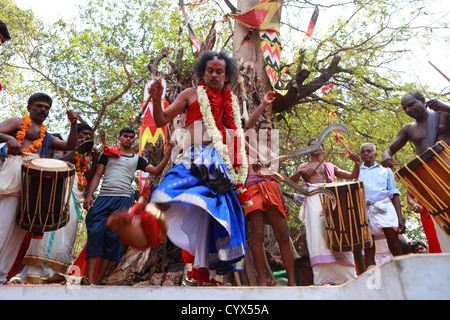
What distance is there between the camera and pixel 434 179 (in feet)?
10.4

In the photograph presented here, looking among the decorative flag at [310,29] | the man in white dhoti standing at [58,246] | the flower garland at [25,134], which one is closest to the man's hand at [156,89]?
the flower garland at [25,134]

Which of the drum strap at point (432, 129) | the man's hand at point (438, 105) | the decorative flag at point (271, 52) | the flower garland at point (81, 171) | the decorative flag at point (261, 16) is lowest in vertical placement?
the flower garland at point (81, 171)

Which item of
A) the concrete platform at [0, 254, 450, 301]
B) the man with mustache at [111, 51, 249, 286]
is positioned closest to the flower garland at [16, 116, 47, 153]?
the man with mustache at [111, 51, 249, 286]

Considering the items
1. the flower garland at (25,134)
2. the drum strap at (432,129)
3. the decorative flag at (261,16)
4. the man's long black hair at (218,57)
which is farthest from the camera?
the decorative flag at (261,16)

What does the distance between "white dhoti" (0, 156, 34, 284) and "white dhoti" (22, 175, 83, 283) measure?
12.8 inches

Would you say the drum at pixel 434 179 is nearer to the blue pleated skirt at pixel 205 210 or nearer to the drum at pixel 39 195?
the blue pleated skirt at pixel 205 210

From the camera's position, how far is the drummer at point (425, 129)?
3.89 m

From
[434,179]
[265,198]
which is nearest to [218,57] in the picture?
[265,198]

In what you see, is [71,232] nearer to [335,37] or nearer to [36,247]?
[36,247]

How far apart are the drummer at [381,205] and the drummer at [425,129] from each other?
0.46 m

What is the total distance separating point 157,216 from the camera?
2.43 meters

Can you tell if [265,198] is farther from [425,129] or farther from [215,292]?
A: [215,292]
